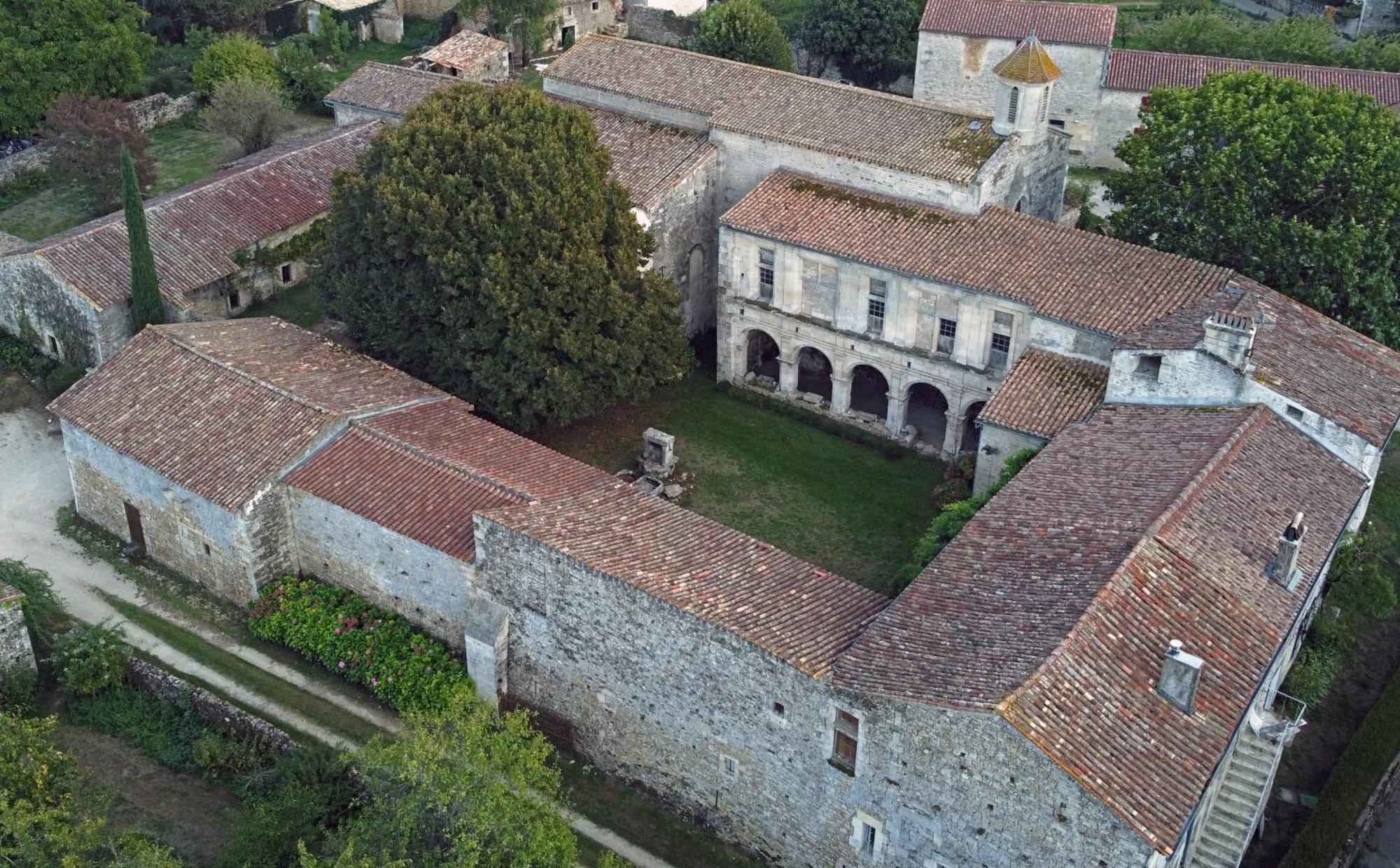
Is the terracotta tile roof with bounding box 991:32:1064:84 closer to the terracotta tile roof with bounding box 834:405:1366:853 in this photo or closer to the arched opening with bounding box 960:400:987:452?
the arched opening with bounding box 960:400:987:452

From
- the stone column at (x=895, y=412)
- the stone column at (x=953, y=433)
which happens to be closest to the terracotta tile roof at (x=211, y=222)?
the stone column at (x=895, y=412)

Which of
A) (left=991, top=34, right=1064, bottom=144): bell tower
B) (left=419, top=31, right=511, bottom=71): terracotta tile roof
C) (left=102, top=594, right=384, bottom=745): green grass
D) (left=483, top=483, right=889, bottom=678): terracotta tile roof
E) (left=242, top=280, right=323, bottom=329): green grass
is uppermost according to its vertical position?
(left=991, top=34, right=1064, bottom=144): bell tower

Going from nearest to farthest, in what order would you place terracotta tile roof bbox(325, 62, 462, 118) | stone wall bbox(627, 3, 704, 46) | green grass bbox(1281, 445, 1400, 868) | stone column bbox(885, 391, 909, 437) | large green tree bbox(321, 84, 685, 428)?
green grass bbox(1281, 445, 1400, 868) < large green tree bbox(321, 84, 685, 428) < stone column bbox(885, 391, 909, 437) < terracotta tile roof bbox(325, 62, 462, 118) < stone wall bbox(627, 3, 704, 46)

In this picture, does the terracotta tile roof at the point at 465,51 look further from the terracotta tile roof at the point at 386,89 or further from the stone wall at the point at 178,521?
the stone wall at the point at 178,521

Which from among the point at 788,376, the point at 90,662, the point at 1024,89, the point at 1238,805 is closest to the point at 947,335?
the point at 788,376

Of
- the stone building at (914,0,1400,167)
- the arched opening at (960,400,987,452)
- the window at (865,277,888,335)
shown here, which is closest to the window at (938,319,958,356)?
the window at (865,277,888,335)

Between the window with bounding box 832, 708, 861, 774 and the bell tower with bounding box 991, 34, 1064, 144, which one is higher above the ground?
the bell tower with bounding box 991, 34, 1064, 144

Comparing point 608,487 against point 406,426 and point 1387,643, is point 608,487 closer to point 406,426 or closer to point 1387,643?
point 406,426
